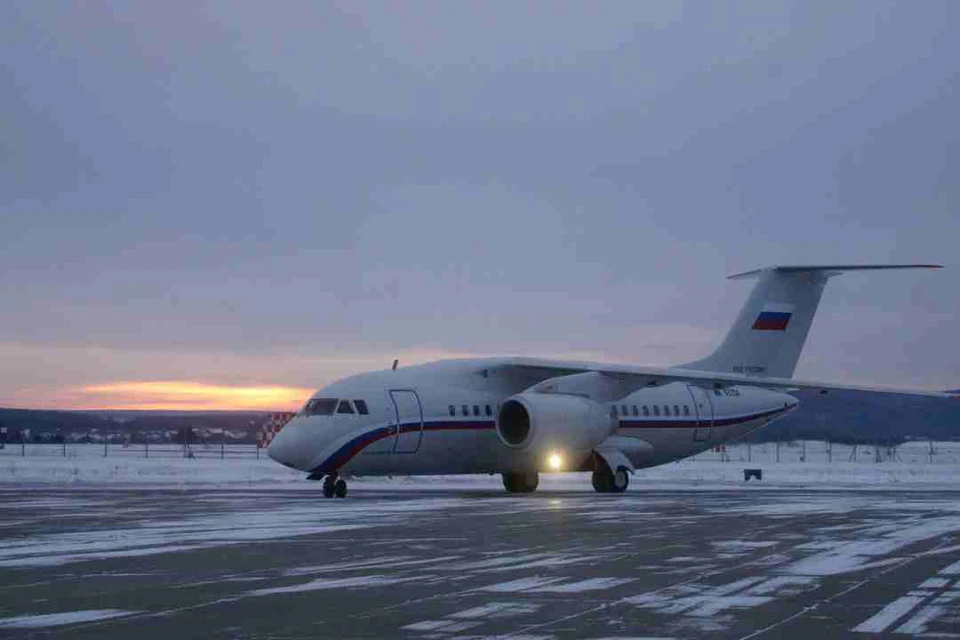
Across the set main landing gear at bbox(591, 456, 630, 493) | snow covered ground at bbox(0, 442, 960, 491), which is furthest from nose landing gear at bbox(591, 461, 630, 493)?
snow covered ground at bbox(0, 442, 960, 491)

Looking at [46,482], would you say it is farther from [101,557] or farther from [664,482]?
[101,557]

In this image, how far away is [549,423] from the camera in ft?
136

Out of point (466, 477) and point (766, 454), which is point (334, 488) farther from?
point (766, 454)

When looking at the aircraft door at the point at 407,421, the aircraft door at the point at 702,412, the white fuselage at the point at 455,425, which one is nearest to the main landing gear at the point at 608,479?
the white fuselage at the point at 455,425

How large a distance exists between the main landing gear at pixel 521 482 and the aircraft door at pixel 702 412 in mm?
5830

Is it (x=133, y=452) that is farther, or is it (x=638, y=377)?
(x=133, y=452)

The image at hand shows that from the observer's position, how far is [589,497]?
1566 inches

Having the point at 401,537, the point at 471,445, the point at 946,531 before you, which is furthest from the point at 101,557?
A: the point at 471,445

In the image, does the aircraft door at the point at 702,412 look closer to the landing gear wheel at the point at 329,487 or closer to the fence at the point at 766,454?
the landing gear wheel at the point at 329,487

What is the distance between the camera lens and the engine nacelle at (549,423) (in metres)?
41.3

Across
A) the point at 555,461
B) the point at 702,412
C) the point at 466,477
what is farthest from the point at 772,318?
the point at 466,477

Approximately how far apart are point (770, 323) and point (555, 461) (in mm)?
11024

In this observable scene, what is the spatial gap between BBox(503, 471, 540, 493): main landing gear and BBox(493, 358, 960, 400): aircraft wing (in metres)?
2.84

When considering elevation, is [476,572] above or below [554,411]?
below
